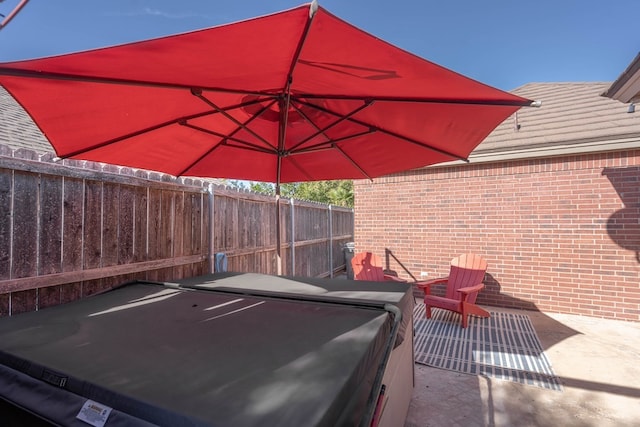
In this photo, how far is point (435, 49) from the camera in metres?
9.21

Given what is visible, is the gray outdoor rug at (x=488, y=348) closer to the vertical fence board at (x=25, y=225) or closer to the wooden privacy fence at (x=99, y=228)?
the wooden privacy fence at (x=99, y=228)

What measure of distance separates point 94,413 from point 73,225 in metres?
2.28

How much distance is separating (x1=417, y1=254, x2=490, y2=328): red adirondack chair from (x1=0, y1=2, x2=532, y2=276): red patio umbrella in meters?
2.21

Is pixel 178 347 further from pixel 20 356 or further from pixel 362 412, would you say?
pixel 362 412

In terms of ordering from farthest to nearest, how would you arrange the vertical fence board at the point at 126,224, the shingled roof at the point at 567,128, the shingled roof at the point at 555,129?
1. the shingled roof at the point at 567,128
2. the shingled roof at the point at 555,129
3. the vertical fence board at the point at 126,224

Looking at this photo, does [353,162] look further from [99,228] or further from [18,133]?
[18,133]

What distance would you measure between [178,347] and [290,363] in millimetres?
523

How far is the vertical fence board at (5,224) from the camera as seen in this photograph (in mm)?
2182

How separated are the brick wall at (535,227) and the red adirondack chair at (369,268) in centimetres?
96

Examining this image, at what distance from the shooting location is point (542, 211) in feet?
16.8

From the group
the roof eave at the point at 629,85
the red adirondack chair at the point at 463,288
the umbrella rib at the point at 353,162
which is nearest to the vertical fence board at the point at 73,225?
the umbrella rib at the point at 353,162

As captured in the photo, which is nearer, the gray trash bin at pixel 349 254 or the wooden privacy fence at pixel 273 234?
the wooden privacy fence at pixel 273 234

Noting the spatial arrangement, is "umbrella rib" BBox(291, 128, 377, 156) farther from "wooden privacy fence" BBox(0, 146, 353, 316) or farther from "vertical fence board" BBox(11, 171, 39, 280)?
"vertical fence board" BBox(11, 171, 39, 280)

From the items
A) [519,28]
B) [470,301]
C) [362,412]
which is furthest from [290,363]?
[519,28]
